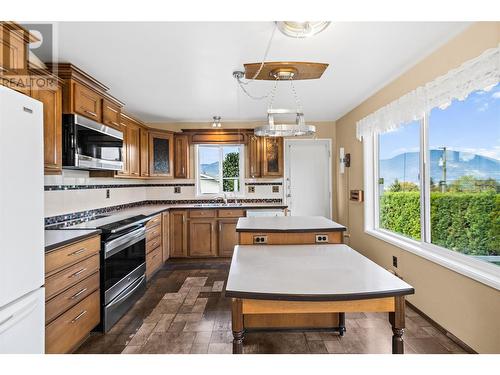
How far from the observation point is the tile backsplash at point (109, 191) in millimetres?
2678

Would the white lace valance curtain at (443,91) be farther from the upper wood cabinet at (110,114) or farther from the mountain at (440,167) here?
the upper wood cabinet at (110,114)

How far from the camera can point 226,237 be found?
4340 millimetres

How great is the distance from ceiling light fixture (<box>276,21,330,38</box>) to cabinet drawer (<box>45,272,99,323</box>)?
2290mm

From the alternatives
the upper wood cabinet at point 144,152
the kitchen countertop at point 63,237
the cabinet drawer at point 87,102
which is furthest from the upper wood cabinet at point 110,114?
the kitchen countertop at point 63,237

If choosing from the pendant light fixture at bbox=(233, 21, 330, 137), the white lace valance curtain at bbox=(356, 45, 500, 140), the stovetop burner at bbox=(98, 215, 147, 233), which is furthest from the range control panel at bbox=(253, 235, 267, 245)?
the white lace valance curtain at bbox=(356, 45, 500, 140)

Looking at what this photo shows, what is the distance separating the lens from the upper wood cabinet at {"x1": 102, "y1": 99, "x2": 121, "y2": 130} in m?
2.89

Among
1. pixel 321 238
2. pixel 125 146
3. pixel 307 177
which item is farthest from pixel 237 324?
pixel 307 177

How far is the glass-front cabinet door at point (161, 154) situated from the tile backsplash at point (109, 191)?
1.29 ft

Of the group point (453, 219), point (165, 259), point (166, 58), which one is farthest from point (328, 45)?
point (165, 259)

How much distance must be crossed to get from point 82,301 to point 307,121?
4.25 m

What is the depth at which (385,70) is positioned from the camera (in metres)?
2.73

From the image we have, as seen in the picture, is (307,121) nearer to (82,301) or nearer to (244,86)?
(244,86)

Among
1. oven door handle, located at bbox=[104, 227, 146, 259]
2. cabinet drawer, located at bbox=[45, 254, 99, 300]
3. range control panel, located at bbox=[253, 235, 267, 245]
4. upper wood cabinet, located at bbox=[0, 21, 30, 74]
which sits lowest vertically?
cabinet drawer, located at bbox=[45, 254, 99, 300]

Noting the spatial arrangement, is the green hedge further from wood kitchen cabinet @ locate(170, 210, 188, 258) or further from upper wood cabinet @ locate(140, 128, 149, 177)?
upper wood cabinet @ locate(140, 128, 149, 177)
